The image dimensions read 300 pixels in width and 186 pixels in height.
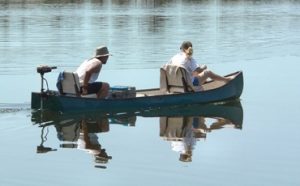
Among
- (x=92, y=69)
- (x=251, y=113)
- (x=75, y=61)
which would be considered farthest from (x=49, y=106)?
(x=75, y=61)

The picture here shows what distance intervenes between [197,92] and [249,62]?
1164cm

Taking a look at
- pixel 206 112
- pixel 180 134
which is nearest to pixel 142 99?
pixel 206 112

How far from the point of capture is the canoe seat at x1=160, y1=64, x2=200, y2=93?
66.0 ft

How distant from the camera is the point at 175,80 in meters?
20.5

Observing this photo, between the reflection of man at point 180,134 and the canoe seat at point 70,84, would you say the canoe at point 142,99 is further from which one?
the reflection of man at point 180,134

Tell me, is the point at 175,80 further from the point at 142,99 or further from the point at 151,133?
the point at 151,133

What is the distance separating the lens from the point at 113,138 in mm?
16594

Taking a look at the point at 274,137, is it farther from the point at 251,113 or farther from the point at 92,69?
the point at 92,69

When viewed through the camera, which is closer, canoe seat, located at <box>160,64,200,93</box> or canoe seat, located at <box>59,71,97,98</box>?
canoe seat, located at <box>59,71,97,98</box>

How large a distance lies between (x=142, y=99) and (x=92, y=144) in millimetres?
3892

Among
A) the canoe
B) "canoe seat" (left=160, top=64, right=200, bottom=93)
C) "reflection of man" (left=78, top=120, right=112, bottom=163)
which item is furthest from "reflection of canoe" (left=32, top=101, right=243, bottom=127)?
"reflection of man" (left=78, top=120, right=112, bottom=163)

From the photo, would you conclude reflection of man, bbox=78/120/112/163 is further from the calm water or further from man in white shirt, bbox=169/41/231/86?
man in white shirt, bbox=169/41/231/86

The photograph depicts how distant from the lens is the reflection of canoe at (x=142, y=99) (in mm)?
18641

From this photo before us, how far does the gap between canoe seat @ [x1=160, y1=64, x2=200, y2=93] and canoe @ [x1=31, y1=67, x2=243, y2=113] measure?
0.59ft
